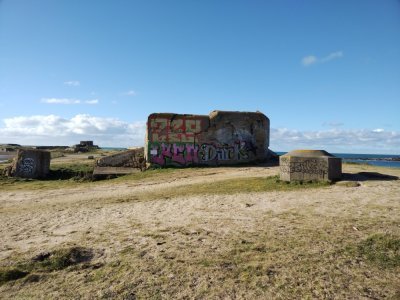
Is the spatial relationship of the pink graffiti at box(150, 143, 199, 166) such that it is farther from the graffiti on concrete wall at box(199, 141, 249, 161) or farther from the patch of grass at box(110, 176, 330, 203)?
the patch of grass at box(110, 176, 330, 203)

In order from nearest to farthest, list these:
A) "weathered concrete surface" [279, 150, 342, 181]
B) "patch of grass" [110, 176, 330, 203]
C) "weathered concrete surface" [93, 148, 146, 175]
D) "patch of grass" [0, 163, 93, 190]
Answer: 1. "patch of grass" [110, 176, 330, 203]
2. "weathered concrete surface" [279, 150, 342, 181]
3. "patch of grass" [0, 163, 93, 190]
4. "weathered concrete surface" [93, 148, 146, 175]

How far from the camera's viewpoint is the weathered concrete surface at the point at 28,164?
19.1 meters

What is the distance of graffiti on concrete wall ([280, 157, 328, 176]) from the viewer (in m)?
12.3

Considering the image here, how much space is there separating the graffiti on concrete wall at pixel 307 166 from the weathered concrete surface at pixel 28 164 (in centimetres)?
1408

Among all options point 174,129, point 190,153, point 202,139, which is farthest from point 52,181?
point 202,139

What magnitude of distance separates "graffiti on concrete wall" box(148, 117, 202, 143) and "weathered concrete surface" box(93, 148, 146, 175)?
1805 millimetres

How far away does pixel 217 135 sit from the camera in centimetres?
2080

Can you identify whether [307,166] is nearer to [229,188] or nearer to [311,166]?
[311,166]

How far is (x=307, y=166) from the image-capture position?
1254 centimetres

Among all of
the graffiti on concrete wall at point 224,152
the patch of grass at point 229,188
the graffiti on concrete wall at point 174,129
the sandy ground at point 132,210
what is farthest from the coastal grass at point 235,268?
the graffiti on concrete wall at point 224,152

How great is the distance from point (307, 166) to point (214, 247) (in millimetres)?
7622

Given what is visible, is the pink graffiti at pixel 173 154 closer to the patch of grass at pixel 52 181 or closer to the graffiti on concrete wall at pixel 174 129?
the graffiti on concrete wall at pixel 174 129

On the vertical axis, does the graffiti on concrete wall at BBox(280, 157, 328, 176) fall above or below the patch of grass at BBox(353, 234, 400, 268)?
above

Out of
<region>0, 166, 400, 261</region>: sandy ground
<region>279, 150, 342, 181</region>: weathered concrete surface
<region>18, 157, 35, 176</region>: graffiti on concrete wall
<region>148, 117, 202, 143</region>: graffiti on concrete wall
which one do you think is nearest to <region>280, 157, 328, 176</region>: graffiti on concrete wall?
<region>279, 150, 342, 181</region>: weathered concrete surface
